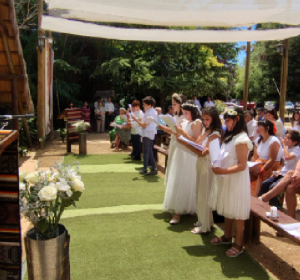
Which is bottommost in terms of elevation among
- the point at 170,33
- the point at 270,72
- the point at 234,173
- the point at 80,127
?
the point at 80,127

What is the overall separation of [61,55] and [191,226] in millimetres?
14949

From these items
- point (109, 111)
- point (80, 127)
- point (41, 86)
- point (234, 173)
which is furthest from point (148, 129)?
point (109, 111)

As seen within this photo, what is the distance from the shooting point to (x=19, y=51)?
6.52m

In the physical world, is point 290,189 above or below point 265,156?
below

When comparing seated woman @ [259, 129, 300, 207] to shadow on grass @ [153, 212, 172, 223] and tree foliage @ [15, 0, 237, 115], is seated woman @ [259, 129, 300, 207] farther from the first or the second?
tree foliage @ [15, 0, 237, 115]

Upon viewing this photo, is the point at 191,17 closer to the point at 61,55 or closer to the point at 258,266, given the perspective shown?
the point at 258,266

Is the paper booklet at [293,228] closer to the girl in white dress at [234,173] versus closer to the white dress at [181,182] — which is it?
the girl in white dress at [234,173]

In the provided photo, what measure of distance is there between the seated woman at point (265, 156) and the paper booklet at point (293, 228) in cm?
161

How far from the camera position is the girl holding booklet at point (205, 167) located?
377 cm

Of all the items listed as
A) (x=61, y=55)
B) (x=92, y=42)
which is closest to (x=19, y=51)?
(x=61, y=55)

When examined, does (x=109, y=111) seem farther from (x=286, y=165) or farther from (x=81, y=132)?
(x=286, y=165)

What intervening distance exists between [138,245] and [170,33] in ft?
9.25

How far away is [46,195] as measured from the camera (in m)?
2.28

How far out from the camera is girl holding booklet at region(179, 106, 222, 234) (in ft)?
12.4
